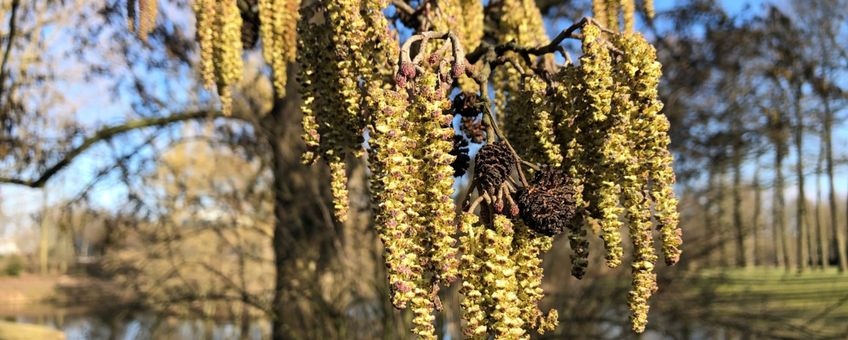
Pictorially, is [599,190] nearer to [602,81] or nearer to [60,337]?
[602,81]

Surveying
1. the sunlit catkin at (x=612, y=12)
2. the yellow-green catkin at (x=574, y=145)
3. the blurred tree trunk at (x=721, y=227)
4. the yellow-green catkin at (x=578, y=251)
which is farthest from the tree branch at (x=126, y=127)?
the blurred tree trunk at (x=721, y=227)

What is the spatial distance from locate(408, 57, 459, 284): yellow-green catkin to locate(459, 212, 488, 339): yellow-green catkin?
1.0 inches

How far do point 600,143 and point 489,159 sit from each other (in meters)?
0.26

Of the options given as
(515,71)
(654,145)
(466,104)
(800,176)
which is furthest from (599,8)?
(800,176)

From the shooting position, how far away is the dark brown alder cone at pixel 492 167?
129 centimetres

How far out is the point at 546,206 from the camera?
128 centimetres

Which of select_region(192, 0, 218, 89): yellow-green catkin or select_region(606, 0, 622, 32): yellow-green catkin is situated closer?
select_region(192, 0, 218, 89): yellow-green catkin

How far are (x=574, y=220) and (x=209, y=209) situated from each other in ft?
19.7

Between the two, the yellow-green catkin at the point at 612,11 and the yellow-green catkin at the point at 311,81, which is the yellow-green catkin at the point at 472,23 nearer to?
the yellow-green catkin at the point at 612,11

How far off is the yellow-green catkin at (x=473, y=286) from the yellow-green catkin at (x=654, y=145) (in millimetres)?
413

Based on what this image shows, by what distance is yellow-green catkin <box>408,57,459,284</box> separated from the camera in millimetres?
1161

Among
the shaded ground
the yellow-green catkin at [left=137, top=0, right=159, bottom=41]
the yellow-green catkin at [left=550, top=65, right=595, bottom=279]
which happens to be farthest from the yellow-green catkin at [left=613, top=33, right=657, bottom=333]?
the shaded ground

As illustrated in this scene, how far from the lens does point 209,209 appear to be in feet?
22.6

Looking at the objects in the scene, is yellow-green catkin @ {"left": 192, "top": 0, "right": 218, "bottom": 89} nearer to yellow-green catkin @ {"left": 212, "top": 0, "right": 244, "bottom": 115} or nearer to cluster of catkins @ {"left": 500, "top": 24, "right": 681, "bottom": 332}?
yellow-green catkin @ {"left": 212, "top": 0, "right": 244, "bottom": 115}
